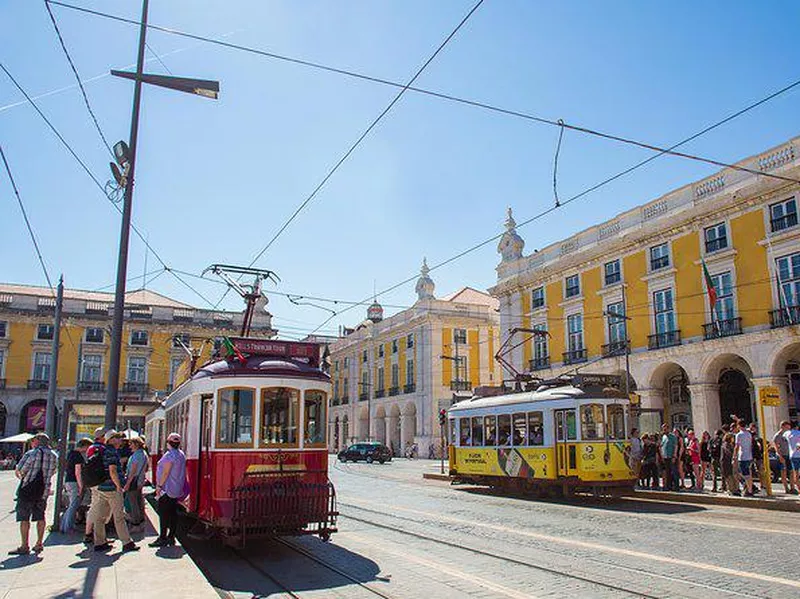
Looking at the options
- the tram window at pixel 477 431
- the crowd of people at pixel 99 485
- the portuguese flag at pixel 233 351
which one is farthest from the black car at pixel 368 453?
the portuguese flag at pixel 233 351

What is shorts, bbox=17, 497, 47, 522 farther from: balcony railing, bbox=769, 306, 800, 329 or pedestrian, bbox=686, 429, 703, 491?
balcony railing, bbox=769, 306, 800, 329

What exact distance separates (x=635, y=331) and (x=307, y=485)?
27.0m

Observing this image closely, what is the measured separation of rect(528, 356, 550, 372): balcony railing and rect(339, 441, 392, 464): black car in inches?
470

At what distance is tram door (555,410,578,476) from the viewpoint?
1761cm

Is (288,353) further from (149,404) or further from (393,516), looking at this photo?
(149,404)

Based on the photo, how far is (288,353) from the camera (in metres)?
10.5

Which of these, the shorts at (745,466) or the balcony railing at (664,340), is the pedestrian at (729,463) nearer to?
the shorts at (745,466)

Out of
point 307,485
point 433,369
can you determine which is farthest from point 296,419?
point 433,369

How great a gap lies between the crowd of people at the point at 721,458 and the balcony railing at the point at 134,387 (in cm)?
5111

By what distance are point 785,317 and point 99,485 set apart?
82.7 ft

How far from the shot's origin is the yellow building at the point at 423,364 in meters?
52.9

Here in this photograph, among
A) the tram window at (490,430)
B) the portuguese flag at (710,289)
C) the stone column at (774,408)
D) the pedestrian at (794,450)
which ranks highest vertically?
the portuguese flag at (710,289)

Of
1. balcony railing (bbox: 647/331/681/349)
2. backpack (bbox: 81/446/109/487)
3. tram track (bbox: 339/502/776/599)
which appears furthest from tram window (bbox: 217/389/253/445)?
balcony railing (bbox: 647/331/681/349)

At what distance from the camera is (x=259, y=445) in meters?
9.53
